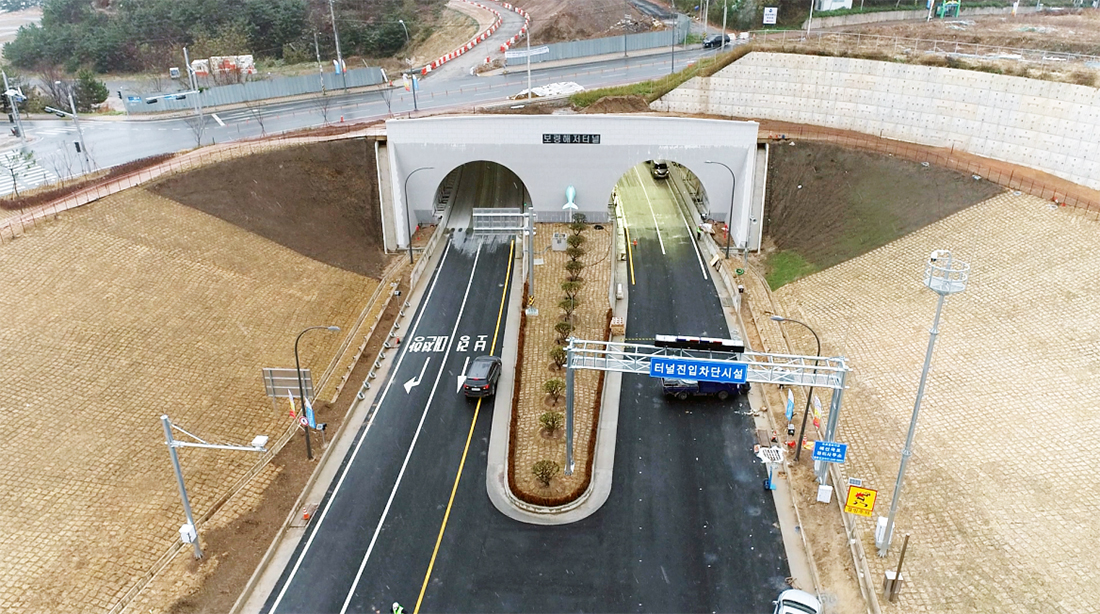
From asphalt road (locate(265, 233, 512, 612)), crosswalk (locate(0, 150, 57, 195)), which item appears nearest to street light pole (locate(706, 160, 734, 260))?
asphalt road (locate(265, 233, 512, 612))

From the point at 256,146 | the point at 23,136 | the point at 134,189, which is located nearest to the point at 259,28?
the point at 23,136

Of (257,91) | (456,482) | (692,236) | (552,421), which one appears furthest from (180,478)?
(257,91)

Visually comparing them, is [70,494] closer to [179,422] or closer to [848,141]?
[179,422]

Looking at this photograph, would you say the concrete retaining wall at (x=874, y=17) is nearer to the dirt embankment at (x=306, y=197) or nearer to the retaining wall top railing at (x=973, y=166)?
the retaining wall top railing at (x=973, y=166)

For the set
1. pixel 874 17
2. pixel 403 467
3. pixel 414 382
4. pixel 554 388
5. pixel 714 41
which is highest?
pixel 874 17

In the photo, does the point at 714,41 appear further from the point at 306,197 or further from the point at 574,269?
the point at 306,197

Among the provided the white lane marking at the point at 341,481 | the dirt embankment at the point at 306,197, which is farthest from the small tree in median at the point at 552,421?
the dirt embankment at the point at 306,197
